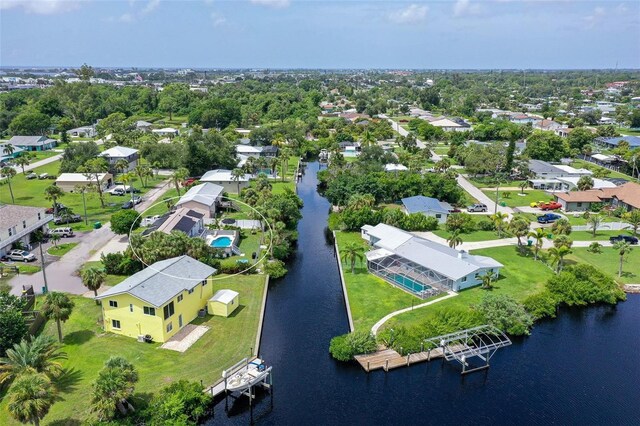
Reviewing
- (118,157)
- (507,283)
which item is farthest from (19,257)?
(507,283)

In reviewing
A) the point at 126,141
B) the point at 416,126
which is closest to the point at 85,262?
the point at 126,141

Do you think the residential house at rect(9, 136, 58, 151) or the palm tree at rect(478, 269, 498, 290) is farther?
the residential house at rect(9, 136, 58, 151)

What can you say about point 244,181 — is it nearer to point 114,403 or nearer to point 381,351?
point 381,351

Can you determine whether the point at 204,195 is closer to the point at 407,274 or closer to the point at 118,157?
the point at 407,274

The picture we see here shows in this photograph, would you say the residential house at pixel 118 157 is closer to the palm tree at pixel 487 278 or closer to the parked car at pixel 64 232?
the parked car at pixel 64 232

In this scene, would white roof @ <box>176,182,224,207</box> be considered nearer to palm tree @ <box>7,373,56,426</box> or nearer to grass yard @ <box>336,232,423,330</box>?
grass yard @ <box>336,232,423,330</box>

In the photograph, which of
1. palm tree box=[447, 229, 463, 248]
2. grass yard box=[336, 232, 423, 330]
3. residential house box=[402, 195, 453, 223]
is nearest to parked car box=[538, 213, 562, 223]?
residential house box=[402, 195, 453, 223]
